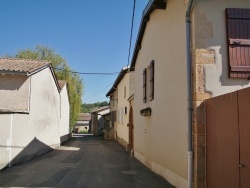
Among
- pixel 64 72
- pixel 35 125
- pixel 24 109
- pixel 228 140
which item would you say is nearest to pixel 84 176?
Result: pixel 228 140

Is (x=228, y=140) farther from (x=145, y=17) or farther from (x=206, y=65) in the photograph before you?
(x=145, y=17)

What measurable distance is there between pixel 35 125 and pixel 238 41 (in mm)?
12628

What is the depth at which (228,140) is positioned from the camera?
535 centimetres

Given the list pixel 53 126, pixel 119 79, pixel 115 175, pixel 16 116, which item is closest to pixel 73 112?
pixel 119 79

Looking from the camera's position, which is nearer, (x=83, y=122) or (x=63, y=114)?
(x=63, y=114)

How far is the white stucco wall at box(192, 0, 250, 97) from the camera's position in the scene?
660 cm

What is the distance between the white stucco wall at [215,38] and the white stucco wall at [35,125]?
9.07 meters

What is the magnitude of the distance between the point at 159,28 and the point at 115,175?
5.40 meters

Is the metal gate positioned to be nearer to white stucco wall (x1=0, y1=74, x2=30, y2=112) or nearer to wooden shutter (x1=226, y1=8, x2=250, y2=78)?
wooden shutter (x1=226, y1=8, x2=250, y2=78)

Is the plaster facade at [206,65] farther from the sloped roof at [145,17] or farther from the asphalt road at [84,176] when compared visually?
the sloped roof at [145,17]

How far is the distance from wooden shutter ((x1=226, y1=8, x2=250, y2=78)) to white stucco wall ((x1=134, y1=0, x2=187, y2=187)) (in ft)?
3.83

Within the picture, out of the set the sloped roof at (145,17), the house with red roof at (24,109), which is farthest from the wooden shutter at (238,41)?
the house with red roof at (24,109)

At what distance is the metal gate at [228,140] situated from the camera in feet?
15.5

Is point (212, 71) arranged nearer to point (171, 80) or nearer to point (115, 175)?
point (171, 80)
